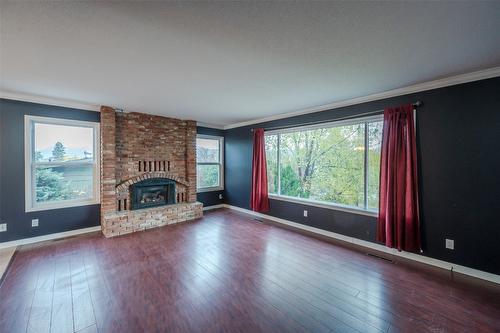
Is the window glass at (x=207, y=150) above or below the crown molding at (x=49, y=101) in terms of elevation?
below

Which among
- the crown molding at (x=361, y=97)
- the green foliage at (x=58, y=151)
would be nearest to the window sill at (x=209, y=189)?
the crown molding at (x=361, y=97)

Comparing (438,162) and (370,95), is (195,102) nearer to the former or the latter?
(370,95)

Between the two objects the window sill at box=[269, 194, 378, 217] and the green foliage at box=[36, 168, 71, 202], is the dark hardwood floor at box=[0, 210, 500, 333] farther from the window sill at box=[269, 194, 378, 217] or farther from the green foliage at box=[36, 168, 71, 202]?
the green foliage at box=[36, 168, 71, 202]

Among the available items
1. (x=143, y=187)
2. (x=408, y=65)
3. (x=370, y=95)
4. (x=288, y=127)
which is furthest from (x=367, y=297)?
(x=143, y=187)

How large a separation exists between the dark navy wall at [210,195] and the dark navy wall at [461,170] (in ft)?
14.1

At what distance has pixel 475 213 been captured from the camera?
259cm

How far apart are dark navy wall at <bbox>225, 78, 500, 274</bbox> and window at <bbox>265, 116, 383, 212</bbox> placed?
0.62 metres

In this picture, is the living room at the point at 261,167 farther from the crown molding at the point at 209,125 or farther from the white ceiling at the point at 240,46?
the crown molding at the point at 209,125

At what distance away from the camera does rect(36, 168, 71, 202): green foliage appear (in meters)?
3.69

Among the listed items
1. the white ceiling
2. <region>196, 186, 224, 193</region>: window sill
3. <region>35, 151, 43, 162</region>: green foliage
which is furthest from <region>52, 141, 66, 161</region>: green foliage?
<region>196, 186, 224, 193</region>: window sill

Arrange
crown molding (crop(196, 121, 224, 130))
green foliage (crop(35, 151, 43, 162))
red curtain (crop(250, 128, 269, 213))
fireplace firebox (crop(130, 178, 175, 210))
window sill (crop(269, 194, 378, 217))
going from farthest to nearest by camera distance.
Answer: crown molding (crop(196, 121, 224, 130)) → red curtain (crop(250, 128, 269, 213)) → fireplace firebox (crop(130, 178, 175, 210)) → green foliage (crop(35, 151, 43, 162)) → window sill (crop(269, 194, 378, 217))

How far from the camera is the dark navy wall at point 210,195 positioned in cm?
590

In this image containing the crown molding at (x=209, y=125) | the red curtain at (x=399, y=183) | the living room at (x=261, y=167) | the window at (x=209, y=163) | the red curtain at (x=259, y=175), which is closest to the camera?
the living room at (x=261, y=167)

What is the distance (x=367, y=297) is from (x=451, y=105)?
8.67 ft
